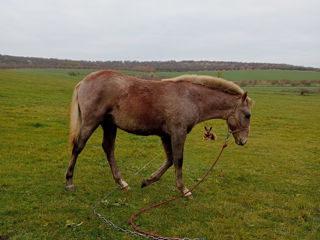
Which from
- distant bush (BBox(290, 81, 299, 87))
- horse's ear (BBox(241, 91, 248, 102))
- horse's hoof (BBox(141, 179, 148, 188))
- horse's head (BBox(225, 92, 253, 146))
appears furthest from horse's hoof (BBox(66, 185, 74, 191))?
distant bush (BBox(290, 81, 299, 87))

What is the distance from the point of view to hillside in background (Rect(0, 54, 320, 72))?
62.9 m

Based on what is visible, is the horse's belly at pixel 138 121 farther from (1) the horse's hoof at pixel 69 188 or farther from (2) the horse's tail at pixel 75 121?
(1) the horse's hoof at pixel 69 188

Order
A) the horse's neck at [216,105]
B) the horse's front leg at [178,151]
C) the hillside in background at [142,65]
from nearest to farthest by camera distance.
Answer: the horse's front leg at [178,151] < the horse's neck at [216,105] < the hillside in background at [142,65]

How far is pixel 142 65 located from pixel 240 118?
66.0 metres

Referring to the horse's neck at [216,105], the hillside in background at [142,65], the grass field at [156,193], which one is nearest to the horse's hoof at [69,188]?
the grass field at [156,193]

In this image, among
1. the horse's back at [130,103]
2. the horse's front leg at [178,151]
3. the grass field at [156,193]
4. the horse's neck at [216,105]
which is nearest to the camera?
the grass field at [156,193]

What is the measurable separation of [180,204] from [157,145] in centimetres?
518

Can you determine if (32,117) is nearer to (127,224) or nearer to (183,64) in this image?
(127,224)

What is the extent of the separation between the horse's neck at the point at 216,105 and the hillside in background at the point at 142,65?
5313cm

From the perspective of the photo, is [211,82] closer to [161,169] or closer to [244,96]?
[244,96]

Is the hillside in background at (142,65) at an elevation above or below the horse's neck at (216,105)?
above

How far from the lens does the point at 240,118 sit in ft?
18.2

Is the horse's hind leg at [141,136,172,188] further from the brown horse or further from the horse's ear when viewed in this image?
the horse's ear

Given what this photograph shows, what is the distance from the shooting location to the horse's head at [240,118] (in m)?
5.52
